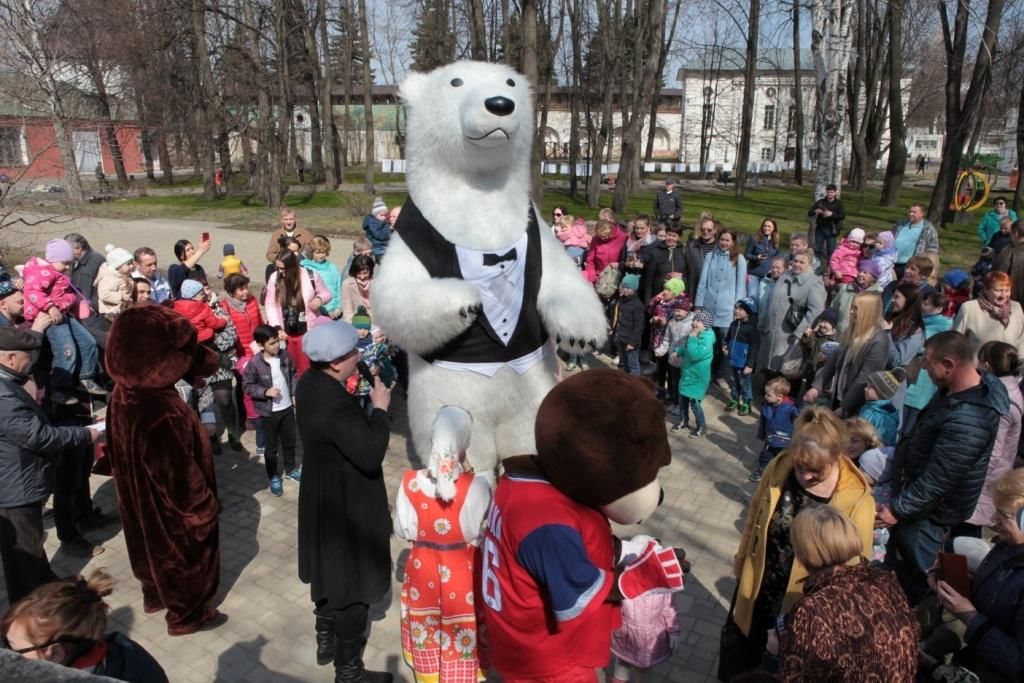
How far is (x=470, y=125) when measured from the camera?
361cm

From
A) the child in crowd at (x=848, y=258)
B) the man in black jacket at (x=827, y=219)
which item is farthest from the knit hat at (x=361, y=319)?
the man in black jacket at (x=827, y=219)

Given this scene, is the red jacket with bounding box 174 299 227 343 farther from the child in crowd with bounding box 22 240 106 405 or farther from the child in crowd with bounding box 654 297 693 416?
the child in crowd with bounding box 654 297 693 416

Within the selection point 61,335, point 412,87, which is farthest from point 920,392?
point 61,335

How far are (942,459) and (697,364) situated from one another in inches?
117

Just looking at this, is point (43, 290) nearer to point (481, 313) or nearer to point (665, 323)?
point (481, 313)

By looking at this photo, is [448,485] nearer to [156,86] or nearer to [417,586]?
[417,586]

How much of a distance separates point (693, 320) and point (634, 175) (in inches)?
903

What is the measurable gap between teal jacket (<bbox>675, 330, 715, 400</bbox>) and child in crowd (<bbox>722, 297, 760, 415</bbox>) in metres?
0.70

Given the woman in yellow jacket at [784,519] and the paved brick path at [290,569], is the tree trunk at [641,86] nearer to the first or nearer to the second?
the paved brick path at [290,569]

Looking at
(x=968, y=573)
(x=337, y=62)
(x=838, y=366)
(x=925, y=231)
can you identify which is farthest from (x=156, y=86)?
(x=968, y=573)

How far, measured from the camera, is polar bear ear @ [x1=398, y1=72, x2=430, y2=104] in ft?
13.2

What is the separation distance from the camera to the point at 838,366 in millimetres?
5070

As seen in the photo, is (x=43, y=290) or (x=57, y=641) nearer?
Answer: (x=57, y=641)

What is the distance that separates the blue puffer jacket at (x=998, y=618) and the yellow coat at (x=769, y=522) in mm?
423
